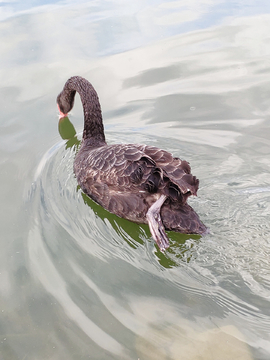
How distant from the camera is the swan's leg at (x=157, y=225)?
349cm

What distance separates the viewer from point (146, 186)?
12.1ft

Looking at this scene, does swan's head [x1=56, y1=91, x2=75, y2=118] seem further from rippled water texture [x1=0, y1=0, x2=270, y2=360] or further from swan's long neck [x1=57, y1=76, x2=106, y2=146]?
swan's long neck [x1=57, y1=76, x2=106, y2=146]

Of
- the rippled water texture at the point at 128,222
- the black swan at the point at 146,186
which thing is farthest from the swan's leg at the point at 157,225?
the rippled water texture at the point at 128,222

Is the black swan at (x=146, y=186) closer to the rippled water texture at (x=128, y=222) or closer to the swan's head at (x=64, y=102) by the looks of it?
the rippled water texture at (x=128, y=222)

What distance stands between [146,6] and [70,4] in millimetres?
1910

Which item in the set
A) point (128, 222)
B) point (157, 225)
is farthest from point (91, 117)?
point (157, 225)

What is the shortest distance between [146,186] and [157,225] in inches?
15.1

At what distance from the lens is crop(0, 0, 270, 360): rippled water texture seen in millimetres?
3016

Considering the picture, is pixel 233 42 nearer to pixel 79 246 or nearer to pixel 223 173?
pixel 223 173

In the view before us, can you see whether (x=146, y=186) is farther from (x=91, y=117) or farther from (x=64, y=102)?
(x=64, y=102)

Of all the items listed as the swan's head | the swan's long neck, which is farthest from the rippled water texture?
the swan's long neck

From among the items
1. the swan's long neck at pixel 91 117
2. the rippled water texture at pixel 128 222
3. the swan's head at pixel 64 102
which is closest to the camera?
the rippled water texture at pixel 128 222

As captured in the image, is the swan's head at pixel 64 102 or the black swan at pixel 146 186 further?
the swan's head at pixel 64 102

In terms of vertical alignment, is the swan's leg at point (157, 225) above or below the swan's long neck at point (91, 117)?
below
